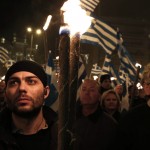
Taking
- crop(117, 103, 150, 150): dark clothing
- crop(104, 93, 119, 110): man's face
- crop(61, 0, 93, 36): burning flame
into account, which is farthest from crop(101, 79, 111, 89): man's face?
crop(61, 0, 93, 36): burning flame

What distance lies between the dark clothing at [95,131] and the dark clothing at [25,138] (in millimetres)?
1766

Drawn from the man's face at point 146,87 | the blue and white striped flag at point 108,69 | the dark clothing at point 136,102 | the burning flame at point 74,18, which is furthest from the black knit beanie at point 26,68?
the blue and white striped flag at point 108,69

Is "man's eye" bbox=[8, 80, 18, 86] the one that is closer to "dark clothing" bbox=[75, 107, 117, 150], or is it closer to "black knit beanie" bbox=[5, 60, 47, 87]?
"black knit beanie" bbox=[5, 60, 47, 87]

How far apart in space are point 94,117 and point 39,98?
2.34 metres

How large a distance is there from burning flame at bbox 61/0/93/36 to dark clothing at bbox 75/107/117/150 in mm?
2229

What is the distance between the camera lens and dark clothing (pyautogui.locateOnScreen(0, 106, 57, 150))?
2.81 meters

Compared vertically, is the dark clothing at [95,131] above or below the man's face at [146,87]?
below

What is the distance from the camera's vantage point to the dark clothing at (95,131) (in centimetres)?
493

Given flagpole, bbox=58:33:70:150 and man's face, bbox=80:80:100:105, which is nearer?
flagpole, bbox=58:33:70:150

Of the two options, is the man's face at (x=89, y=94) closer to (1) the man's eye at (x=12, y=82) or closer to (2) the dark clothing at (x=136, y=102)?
(1) the man's eye at (x=12, y=82)

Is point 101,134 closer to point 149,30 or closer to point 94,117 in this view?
point 94,117

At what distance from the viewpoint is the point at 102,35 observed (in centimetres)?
974

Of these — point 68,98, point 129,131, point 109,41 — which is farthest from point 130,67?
point 68,98

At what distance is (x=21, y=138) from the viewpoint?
9.73ft
